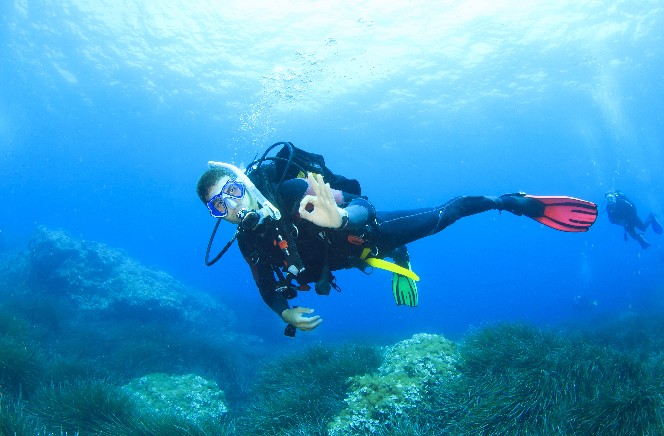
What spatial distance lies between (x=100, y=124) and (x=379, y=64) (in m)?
38.6

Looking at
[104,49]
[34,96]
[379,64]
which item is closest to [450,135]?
[379,64]

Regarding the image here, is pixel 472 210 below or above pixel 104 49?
below

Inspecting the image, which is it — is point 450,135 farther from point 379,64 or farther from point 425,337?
point 425,337

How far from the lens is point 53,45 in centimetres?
2530

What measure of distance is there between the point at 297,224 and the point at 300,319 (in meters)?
1.00

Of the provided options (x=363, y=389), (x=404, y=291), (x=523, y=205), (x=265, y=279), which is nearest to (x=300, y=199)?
(x=265, y=279)

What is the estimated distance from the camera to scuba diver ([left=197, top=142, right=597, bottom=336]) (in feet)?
11.2

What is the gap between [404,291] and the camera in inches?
229

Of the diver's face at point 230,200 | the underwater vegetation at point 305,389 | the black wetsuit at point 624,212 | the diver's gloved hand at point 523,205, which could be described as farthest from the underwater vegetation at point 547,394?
the black wetsuit at point 624,212

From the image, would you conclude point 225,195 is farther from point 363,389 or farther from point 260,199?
point 363,389

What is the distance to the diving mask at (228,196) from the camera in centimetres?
359

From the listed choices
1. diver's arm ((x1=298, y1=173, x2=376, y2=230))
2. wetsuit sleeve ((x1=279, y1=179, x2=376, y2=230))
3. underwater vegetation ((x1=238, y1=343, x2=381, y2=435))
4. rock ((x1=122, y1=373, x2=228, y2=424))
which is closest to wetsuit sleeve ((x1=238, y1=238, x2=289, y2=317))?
wetsuit sleeve ((x1=279, y1=179, x2=376, y2=230))

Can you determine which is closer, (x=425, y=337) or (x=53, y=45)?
(x=425, y=337)

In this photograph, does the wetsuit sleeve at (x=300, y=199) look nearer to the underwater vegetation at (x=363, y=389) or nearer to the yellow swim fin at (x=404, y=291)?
the yellow swim fin at (x=404, y=291)
